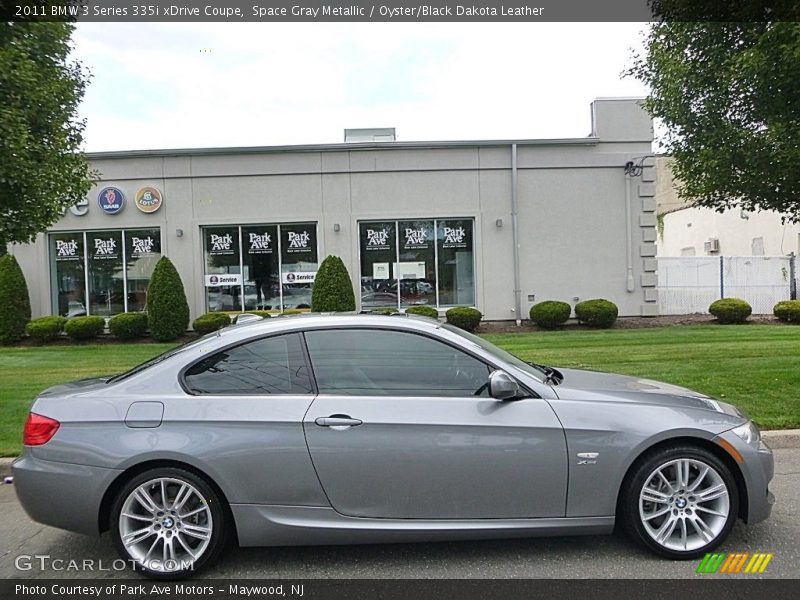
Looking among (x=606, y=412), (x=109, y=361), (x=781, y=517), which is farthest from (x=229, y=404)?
(x=109, y=361)

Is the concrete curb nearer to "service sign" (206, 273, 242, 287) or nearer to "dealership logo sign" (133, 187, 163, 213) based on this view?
"service sign" (206, 273, 242, 287)

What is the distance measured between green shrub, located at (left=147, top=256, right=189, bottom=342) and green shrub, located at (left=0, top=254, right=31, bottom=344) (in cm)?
342

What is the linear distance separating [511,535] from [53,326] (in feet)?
49.6

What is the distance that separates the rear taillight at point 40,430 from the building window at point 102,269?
13839 mm

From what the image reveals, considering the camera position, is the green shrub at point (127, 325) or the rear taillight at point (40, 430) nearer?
the rear taillight at point (40, 430)

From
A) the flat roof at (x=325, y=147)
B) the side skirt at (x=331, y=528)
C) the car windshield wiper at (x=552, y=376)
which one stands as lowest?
the side skirt at (x=331, y=528)

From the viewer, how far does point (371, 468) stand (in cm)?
335

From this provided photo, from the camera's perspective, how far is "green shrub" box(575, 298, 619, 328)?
49.8 ft

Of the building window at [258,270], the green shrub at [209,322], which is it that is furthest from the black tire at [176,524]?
the building window at [258,270]

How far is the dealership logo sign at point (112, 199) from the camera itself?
16109 mm

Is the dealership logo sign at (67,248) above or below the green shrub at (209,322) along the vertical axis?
above

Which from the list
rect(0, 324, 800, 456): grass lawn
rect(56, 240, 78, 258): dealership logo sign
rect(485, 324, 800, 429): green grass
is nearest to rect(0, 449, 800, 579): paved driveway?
rect(0, 324, 800, 456): grass lawn

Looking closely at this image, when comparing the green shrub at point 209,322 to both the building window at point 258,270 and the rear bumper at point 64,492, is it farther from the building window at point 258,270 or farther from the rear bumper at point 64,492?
the rear bumper at point 64,492

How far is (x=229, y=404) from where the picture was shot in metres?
3.47
